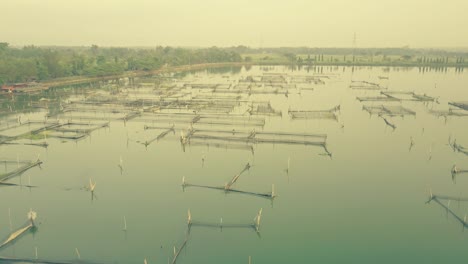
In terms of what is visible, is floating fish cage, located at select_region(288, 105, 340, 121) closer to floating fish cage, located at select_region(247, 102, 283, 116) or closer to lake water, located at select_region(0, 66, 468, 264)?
floating fish cage, located at select_region(247, 102, 283, 116)

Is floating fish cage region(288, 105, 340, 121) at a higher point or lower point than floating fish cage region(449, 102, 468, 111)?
lower

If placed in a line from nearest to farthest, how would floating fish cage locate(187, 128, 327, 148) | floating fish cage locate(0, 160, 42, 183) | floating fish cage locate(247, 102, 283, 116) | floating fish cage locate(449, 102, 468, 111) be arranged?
floating fish cage locate(0, 160, 42, 183) < floating fish cage locate(187, 128, 327, 148) < floating fish cage locate(247, 102, 283, 116) < floating fish cage locate(449, 102, 468, 111)

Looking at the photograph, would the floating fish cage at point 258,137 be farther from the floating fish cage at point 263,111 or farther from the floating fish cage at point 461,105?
the floating fish cage at point 461,105

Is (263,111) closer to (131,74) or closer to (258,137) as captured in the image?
(258,137)

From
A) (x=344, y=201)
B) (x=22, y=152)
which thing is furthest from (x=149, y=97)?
(x=344, y=201)

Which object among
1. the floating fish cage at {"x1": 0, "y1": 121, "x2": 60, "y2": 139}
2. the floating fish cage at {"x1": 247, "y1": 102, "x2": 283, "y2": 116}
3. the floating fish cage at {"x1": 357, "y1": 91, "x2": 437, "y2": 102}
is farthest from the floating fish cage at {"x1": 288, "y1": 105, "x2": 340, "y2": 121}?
the floating fish cage at {"x1": 0, "y1": 121, "x2": 60, "y2": 139}

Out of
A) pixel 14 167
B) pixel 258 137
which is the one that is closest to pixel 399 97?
pixel 258 137

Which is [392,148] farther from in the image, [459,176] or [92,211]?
[92,211]

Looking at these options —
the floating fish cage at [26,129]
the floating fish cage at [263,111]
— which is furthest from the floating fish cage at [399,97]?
the floating fish cage at [26,129]

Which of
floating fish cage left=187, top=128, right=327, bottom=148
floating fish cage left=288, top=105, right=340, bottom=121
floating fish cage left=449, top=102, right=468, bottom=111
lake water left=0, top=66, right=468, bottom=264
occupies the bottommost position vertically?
lake water left=0, top=66, right=468, bottom=264

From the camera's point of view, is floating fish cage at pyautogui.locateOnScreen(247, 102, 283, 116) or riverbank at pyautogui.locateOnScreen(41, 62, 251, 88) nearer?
floating fish cage at pyautogui.locateOnScreen(247, 102, 283, 116)
